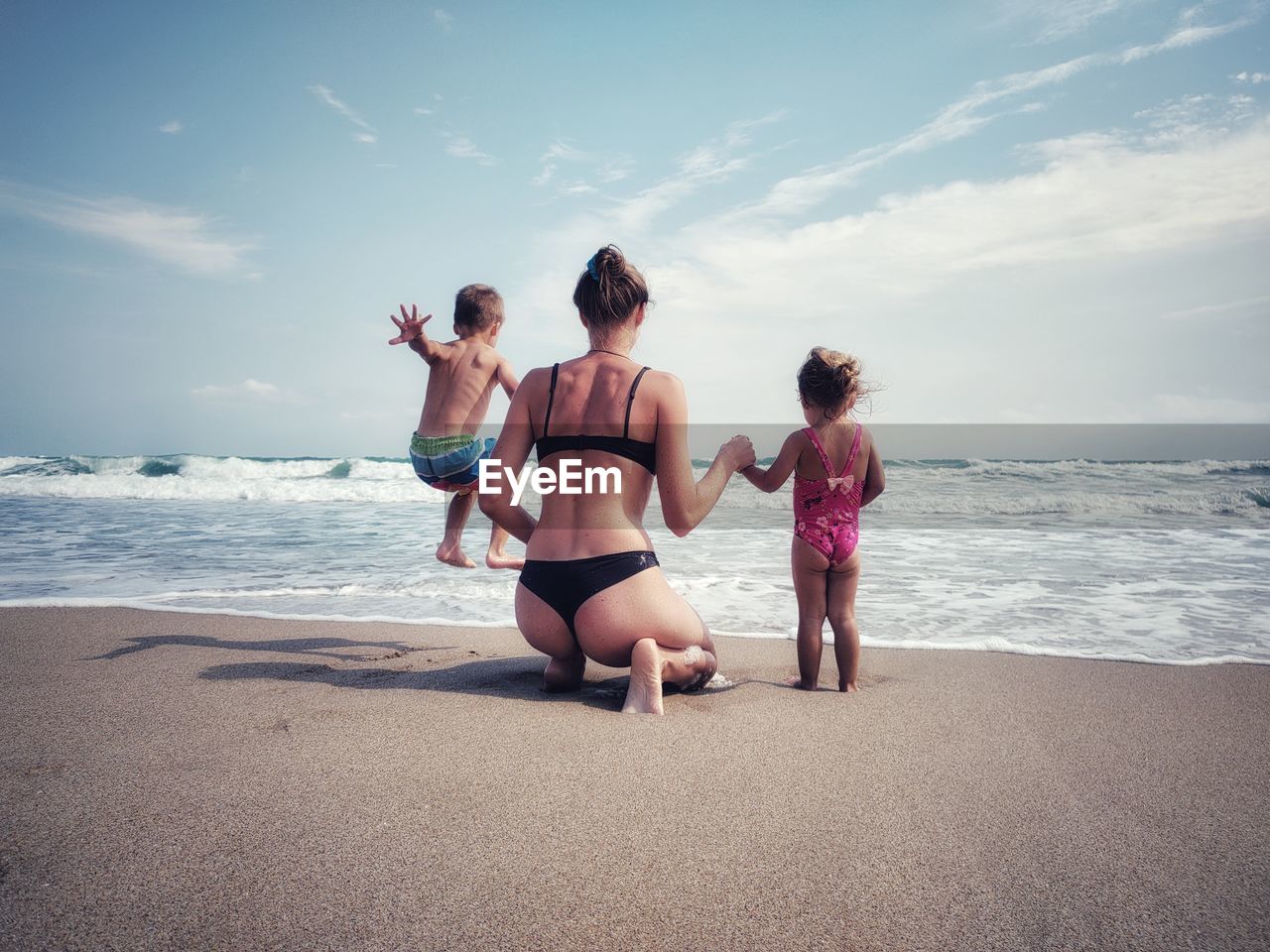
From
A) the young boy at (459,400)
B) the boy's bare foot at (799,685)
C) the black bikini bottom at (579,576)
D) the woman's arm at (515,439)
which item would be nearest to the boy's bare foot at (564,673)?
the black bikini bottom at (579,576)

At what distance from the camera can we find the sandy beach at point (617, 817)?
152 cm

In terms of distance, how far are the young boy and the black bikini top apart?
1.67 metres

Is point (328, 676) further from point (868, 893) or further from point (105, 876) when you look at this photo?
point (868, 893)

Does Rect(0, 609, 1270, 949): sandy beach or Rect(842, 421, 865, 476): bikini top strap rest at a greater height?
Rect(842, 421, 865, 476): bikini top strap

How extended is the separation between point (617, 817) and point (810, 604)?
179 centimetres

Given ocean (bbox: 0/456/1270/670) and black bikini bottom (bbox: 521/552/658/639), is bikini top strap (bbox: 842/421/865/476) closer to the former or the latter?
black bikini bottom (bbox: 521/552/658/639)

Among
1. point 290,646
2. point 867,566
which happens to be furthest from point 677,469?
point 867,566

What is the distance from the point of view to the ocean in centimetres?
510

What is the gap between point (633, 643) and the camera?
2.82 m

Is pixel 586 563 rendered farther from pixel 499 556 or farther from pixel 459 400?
pixel 459 400

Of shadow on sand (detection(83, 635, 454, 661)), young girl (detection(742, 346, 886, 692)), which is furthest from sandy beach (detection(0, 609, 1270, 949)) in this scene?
shadow on sand (detection(83, 635, 454, 661))

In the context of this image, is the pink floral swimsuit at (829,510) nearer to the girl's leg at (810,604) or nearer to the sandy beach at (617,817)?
the girl's leg at (810,604)

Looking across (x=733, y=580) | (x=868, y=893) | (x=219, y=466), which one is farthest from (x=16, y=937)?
(x=219, y=466)

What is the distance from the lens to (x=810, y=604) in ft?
11.3
